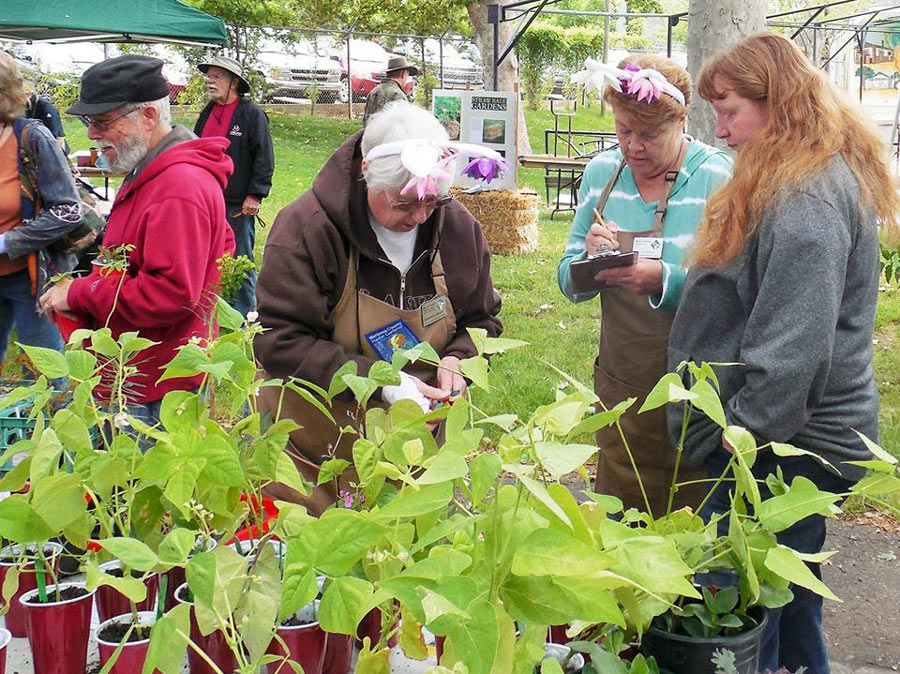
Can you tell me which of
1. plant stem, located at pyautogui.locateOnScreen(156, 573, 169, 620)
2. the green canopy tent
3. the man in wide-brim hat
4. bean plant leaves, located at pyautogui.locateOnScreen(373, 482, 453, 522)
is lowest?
plant stem, located at pyautogui.locateOnScreen(156, 573, 169, 620)

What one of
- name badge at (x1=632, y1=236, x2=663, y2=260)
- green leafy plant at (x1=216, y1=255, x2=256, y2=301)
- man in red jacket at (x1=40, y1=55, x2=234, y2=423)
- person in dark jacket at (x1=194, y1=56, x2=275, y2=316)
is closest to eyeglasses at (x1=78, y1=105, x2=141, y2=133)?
man in red jacket at (x1=40, y1=55, x2=234, y2=423)

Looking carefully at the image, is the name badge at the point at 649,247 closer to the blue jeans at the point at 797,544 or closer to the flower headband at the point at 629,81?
the flower headband at the point at 629,81

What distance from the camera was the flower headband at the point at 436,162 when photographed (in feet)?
6.10

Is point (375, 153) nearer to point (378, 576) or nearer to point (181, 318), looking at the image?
point (181, 318)

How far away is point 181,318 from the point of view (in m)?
2.63

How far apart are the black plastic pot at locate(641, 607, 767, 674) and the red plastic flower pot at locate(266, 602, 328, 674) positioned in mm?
346

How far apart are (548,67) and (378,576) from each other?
2757 centimetres

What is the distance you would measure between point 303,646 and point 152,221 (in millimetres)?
1766

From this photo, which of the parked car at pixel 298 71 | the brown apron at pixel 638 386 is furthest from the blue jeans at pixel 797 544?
the parked car at pixel 298 71

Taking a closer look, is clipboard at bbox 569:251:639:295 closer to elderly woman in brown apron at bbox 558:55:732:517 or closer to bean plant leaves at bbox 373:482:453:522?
elderly woman in brown apron at bbox 558:55:732:517

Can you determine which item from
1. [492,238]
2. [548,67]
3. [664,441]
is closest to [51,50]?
[492,238]

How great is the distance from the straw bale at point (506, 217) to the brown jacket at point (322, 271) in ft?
22.8

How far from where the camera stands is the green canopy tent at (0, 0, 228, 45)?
20.3 feet

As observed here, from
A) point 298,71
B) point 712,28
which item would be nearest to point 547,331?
point 712,28
